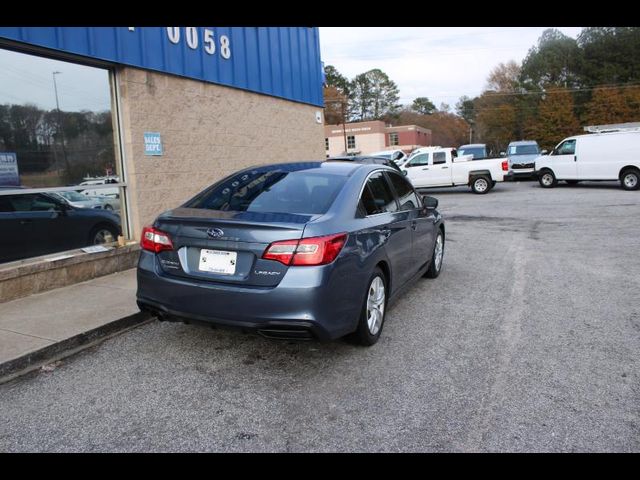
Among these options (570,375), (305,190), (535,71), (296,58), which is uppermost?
(535,71)

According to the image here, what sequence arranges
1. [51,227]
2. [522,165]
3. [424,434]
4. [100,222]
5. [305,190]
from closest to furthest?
[424,434] → [305,190] → [51,227] → [100,222] → [522,165]

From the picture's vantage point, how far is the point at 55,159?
21.1 ft

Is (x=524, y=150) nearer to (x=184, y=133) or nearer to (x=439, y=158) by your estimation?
(x=439, y=158)

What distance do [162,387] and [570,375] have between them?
9.83 ft

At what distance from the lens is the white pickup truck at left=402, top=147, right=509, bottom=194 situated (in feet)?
65.6

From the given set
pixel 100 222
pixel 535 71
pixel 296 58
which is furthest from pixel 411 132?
pixel 100 222

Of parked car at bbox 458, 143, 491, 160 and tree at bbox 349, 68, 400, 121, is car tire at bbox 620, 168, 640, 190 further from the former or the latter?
tree at bbox 349, 68, 400, 121

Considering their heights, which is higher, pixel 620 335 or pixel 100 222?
pixel 100 222

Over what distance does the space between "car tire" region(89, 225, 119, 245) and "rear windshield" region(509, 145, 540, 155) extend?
2174cm

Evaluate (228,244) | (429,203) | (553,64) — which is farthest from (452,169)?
(553,64)

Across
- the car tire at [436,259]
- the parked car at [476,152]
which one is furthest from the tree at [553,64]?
the car tire at [436,259]

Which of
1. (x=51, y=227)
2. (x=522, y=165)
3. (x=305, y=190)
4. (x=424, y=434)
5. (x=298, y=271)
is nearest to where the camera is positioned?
(x=424, y=434)
